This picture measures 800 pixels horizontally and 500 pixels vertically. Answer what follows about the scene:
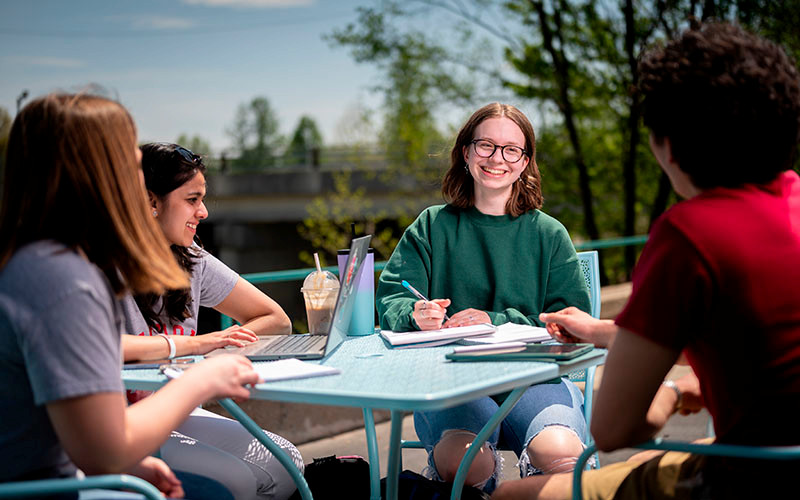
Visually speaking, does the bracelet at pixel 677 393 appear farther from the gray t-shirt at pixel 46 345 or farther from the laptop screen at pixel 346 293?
the gray t-shirt at pixel 46 345

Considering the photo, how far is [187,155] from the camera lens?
2.47m

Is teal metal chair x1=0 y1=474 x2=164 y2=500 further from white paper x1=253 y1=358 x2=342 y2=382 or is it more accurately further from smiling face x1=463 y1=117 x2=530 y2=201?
smiling face x1=463 y1=117 x2=530 y2=201

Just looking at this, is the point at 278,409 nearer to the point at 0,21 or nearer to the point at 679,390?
the point at 679,390

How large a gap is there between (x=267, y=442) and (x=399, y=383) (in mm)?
599

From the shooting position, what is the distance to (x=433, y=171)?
1339 cm

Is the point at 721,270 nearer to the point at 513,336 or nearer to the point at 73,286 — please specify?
the point at 513,336

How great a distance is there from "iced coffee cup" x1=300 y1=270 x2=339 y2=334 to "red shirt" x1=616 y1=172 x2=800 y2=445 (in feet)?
4.07

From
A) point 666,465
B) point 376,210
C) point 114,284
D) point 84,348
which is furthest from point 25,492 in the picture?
point 376,210

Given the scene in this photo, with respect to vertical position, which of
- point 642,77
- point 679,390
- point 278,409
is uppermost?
point 642,77

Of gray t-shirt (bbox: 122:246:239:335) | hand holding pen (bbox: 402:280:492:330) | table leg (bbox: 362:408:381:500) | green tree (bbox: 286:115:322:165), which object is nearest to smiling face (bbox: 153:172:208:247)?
gray t-shirt (bbox: 122:246:239:335)

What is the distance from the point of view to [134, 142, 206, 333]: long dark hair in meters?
2.40

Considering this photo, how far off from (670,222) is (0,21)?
33.8 m

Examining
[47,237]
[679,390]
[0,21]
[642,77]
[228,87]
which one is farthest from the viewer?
[228,87]

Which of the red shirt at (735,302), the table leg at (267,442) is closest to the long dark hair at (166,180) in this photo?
the table leg at (267,442)
